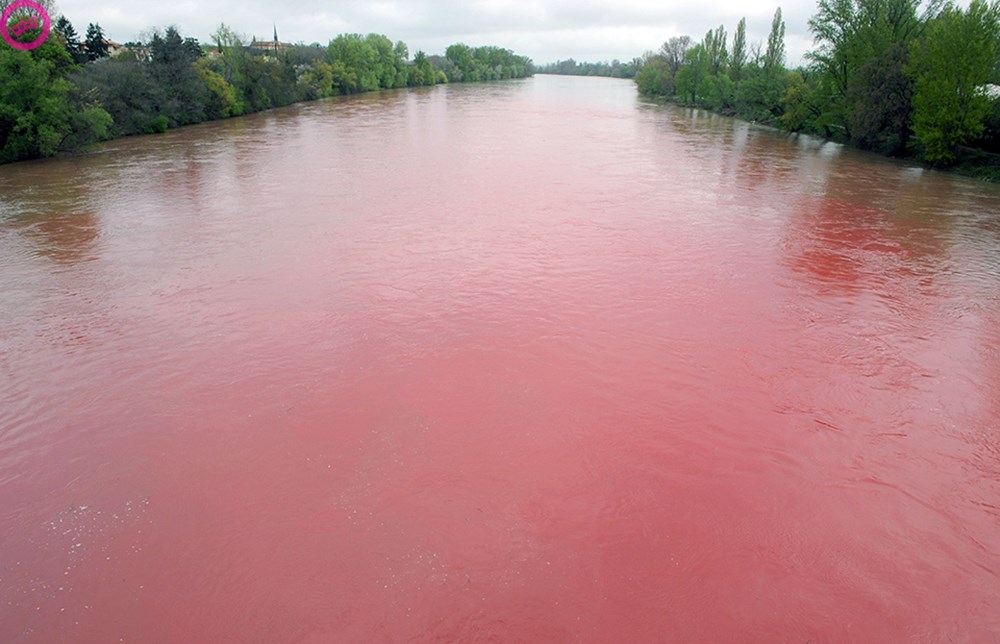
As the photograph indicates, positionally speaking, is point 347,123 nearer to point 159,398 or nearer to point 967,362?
point 159,398

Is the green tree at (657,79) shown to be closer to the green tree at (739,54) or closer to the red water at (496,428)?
the green tree at (739,54)

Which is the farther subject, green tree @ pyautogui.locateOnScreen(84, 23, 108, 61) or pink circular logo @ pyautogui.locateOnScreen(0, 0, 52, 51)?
green tree @ pyautogui.locateOnScreen(84, 23, 108, 61)

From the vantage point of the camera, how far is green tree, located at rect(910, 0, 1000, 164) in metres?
21.3

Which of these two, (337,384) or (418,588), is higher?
(337,384)

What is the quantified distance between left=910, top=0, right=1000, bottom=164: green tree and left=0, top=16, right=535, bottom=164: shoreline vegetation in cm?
3324

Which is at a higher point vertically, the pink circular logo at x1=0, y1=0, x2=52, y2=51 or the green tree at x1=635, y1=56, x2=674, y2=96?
the green tree at x1=635, y1=56, x2=674, y2=96

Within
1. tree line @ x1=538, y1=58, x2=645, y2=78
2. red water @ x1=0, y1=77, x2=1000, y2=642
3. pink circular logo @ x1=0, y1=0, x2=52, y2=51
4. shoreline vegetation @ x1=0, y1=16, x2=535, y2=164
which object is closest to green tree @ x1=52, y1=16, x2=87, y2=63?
shoreline vegetation @ x1=0, y1=16, x2=535, y2=164

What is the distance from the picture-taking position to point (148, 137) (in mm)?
30844

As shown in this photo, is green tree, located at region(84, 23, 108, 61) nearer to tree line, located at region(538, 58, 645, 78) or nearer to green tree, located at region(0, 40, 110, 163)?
green tree, located at region(0, 40, 110, 163)

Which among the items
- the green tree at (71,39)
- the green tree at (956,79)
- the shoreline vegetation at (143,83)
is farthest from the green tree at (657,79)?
the green tree at (71,39)

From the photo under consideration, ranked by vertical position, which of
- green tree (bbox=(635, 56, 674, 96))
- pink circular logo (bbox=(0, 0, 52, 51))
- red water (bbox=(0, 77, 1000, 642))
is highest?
green tree (bbox=(635, 56, 674, 96))

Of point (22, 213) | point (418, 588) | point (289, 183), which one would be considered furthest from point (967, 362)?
point (22, 213)

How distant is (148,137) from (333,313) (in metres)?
27.5

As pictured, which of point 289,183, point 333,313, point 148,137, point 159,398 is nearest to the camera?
point 159,398
